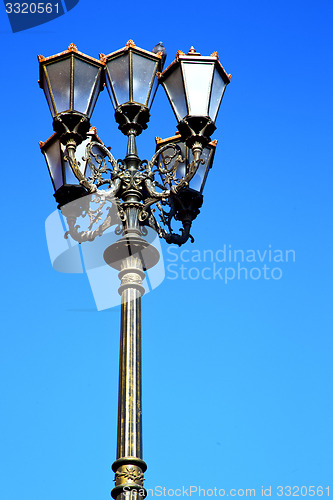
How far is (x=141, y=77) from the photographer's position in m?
7.10

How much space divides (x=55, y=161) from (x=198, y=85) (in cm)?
148

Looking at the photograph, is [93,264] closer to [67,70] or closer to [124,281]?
[124,281]

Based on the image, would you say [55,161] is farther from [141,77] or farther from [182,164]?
[182,164]

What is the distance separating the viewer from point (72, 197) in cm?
718

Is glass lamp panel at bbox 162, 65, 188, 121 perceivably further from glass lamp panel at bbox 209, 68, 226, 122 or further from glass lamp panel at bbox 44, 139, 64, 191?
glass lamp panel at bbox 44, 139, 64, 191

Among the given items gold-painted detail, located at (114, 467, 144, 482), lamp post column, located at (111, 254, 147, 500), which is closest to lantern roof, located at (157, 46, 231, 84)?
lamp post column, located at (111, 254, 147, 500)

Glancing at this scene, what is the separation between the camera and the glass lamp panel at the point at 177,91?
6914 millimetres

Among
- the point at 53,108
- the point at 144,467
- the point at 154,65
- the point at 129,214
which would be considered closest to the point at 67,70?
the point at 53,108

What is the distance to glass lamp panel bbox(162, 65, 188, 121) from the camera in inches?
272

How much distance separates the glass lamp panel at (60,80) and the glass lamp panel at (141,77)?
1.82ft

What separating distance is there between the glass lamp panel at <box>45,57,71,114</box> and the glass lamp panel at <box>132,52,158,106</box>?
0.56m

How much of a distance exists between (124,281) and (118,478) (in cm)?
147

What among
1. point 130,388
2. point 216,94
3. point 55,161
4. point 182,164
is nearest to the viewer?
point 130,388

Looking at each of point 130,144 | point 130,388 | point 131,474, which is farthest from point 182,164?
point 131,474
